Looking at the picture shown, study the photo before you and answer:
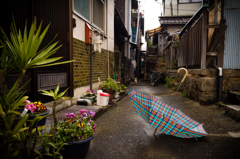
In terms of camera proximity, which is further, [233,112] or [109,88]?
[109,88]

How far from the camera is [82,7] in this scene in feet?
19.0

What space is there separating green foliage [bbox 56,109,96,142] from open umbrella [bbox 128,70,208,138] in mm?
1017

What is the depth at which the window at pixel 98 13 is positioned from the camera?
7.00m

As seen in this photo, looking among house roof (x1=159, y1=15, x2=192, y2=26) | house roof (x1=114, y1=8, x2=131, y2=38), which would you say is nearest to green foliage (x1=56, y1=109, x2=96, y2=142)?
house roof (x1=114, y1=8, x2=131, y2=38)

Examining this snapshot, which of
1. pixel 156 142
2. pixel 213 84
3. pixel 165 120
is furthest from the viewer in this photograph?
pixel 213 84

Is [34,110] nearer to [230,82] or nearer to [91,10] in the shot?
[91,10]

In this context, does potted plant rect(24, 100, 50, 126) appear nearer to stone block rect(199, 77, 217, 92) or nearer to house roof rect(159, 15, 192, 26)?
stone block rect(199, 77, 217, 92)

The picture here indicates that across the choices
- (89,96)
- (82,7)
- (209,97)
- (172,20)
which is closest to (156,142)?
(89,96)

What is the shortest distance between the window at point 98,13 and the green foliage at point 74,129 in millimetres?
5447

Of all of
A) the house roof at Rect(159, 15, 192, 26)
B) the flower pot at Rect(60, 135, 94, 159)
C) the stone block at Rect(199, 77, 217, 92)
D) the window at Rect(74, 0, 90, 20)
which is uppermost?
the house roof at Rect(159, 15, 192, 26)

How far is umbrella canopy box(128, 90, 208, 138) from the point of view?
270cm

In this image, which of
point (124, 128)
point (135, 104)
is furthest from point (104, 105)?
point (135, 104)

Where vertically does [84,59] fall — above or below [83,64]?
above

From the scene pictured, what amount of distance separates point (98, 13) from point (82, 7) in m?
1.80
